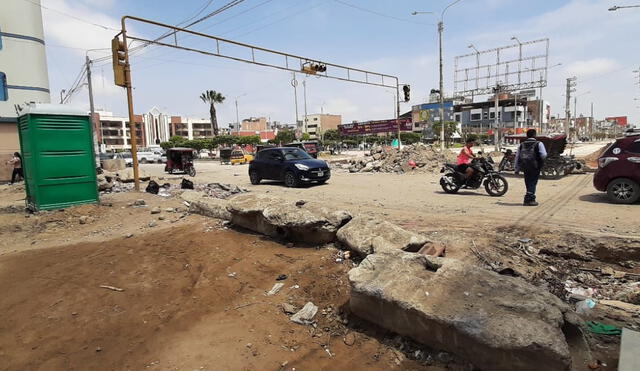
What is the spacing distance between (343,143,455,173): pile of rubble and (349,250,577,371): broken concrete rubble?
58.9 ft

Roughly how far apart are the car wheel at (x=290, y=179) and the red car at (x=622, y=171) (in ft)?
32.2

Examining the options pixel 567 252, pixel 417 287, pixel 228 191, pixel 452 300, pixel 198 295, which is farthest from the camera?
pixel 228 191

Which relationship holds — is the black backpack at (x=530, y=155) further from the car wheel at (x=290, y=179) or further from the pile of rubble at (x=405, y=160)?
the pile of rubble at (x=405, y=160)

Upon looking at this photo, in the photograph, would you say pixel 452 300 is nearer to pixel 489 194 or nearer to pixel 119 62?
pixel 489 194

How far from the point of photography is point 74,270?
552cm

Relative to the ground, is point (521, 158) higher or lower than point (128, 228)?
higher

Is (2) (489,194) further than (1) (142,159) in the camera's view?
No

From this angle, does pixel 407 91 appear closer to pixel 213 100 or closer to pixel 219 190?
pixel 219 190

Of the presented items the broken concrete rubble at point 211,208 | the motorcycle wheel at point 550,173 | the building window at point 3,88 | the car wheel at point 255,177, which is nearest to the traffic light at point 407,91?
the motorcycle wheel at point 550,173

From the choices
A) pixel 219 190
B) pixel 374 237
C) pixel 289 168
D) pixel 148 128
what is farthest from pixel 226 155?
pixel 148 128

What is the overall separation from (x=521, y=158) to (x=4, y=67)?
80.7 ft

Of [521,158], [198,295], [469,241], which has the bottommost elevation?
[198,295]

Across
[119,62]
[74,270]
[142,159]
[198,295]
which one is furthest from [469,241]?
[142,159]

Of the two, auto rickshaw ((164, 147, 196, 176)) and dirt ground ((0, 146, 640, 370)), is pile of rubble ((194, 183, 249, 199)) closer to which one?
dirt ground ((0, 146, 640, 370))
